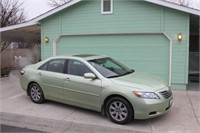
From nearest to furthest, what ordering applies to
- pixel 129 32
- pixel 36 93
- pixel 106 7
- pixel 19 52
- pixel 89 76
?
pixel 89 76 < pixel 36 93 < pixel 129 32 < pixel 106 7 < pixel 19 52

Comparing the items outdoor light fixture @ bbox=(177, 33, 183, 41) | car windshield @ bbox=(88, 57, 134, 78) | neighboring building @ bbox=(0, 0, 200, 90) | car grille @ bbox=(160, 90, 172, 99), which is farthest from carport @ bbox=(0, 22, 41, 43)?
car grille @ bbox=(160, 90, 172, 99)

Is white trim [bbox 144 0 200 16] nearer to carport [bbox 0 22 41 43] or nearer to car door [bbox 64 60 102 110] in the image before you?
car door [bbox 64 60 102 110]

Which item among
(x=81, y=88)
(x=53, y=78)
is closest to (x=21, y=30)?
(x=53, y=78)

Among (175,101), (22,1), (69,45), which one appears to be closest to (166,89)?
(175,101)

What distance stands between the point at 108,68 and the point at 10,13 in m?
15.9

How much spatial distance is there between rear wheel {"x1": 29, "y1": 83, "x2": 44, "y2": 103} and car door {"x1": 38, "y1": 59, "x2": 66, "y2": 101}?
0.75ft

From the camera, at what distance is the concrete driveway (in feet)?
16.2

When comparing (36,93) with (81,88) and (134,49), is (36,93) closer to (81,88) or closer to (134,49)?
(81,88)

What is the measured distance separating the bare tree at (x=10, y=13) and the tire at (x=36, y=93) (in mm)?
11282

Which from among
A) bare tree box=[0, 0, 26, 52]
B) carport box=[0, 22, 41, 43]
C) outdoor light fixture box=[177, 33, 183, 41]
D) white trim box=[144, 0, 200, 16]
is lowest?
outdoor light fixture box=[177, 33, 183, 41]

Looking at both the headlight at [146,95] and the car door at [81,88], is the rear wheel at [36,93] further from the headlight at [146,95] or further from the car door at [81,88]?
the headlight at [146,95]

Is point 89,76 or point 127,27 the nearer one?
point 89,76

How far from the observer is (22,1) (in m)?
21.5

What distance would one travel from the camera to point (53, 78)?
625 cm
